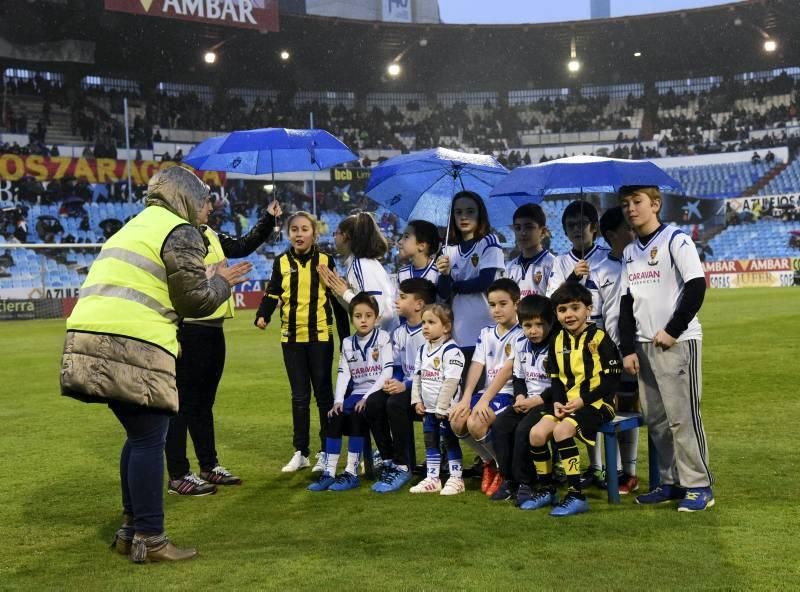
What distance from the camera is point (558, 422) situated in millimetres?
5789

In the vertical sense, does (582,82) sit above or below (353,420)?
above

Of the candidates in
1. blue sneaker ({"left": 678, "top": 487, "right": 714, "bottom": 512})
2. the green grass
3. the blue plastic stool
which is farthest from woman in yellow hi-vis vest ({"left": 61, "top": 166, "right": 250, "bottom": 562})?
blue sneaker ({"left": 678, "top": 487, "right": 714, "bottom": 512})

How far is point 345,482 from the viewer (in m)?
6.66

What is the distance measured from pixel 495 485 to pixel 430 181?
9.02 feet

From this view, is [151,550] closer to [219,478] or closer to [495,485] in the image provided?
[219,478]

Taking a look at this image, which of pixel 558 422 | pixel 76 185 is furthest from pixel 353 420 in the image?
pixel 76 185

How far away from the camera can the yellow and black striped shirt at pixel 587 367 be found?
580cm

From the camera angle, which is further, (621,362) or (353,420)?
(353,420)

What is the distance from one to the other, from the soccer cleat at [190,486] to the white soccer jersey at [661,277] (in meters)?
3.27

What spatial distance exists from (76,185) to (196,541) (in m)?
36.6

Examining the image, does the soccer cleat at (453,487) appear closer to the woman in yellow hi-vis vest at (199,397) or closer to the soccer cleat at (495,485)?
the soccer cleat at (495,485)

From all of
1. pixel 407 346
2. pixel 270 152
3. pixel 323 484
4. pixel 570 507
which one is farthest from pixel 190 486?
pixel 270 152

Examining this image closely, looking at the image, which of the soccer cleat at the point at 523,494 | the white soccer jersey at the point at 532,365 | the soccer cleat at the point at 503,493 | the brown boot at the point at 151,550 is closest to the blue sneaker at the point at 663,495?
the soccer cleat at the point at 523,494

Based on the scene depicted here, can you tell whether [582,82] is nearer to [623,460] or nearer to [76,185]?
[76,185]
